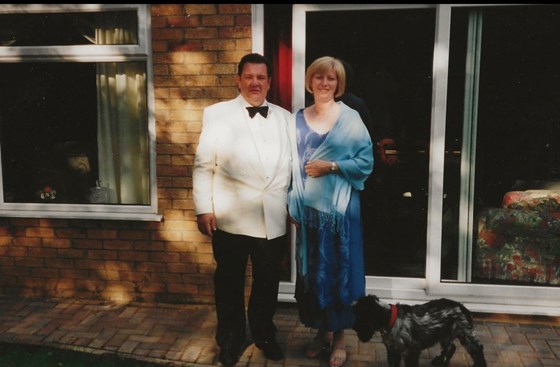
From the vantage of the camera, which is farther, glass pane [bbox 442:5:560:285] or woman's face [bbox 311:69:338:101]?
glass pane [bbox 442:5:560:285]

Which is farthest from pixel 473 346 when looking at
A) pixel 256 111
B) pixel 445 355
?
pixel 256 111

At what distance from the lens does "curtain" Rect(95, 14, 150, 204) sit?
4.73 meters

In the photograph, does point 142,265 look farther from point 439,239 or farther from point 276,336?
point 439,239

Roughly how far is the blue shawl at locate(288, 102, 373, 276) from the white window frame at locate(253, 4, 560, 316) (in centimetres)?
107

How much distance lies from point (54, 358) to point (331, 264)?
2.09 metres

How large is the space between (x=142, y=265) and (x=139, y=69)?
5.70ft

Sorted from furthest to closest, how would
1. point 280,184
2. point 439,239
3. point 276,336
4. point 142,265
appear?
point 142,265 → point 439,239 → point 276,336 → point 280,184

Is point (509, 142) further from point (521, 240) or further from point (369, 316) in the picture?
point (369, 316)

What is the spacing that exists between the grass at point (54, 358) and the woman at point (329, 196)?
1.27m

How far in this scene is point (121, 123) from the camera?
4.90 m

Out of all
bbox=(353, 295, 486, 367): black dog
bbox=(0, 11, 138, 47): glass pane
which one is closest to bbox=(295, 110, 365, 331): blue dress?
bbox=(353, 295, 486, 367): black dog

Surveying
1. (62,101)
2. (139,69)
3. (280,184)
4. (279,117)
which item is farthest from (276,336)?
(62,101)

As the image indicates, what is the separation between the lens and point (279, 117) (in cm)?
364

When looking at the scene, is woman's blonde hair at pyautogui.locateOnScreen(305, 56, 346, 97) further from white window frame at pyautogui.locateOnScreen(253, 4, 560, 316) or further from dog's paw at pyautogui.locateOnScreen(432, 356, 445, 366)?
dog's paw at pyautogui.locateOnScreen(432, 356, 445, 366)
